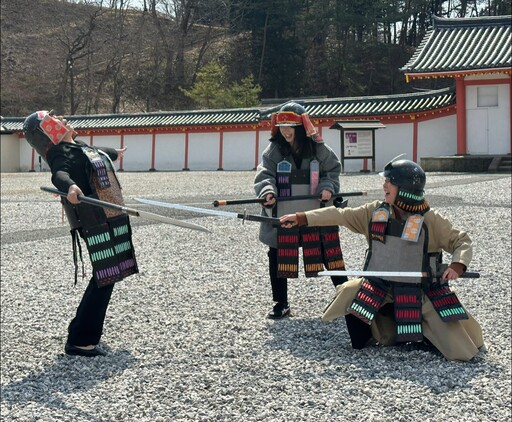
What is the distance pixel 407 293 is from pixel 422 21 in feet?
137

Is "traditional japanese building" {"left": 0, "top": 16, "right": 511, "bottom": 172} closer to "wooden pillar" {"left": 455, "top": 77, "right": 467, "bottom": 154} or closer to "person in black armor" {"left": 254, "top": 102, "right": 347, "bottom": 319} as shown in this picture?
"wooden pillar" {"left": 455, "top": 77, "right": 467, "bottom": 154}

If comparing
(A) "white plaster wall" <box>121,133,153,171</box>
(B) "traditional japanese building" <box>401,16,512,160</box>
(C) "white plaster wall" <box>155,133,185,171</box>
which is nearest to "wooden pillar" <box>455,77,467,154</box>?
(B) "traditional japanese building" <box>401,16,512,160</box>

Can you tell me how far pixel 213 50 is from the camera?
45.4 metres

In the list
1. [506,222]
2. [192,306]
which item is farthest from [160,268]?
[506,222]

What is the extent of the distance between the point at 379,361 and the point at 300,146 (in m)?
1.61

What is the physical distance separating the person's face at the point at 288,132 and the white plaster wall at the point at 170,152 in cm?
2058

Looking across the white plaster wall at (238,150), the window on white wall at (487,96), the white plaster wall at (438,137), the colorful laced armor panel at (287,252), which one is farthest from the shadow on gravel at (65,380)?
the white plaster wall at (238,150)

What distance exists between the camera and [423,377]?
381 centimetres

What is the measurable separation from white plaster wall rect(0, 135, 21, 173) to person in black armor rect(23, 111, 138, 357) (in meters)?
24.9

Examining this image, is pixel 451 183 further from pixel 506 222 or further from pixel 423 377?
pixel 423 377

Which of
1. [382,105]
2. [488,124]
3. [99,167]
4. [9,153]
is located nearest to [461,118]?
[488,124]

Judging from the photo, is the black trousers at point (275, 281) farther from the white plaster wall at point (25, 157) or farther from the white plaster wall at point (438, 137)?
the white plaster wall at point (25, 157)

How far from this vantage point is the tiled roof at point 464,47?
18922mm

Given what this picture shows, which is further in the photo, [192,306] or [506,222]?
[506,222]
